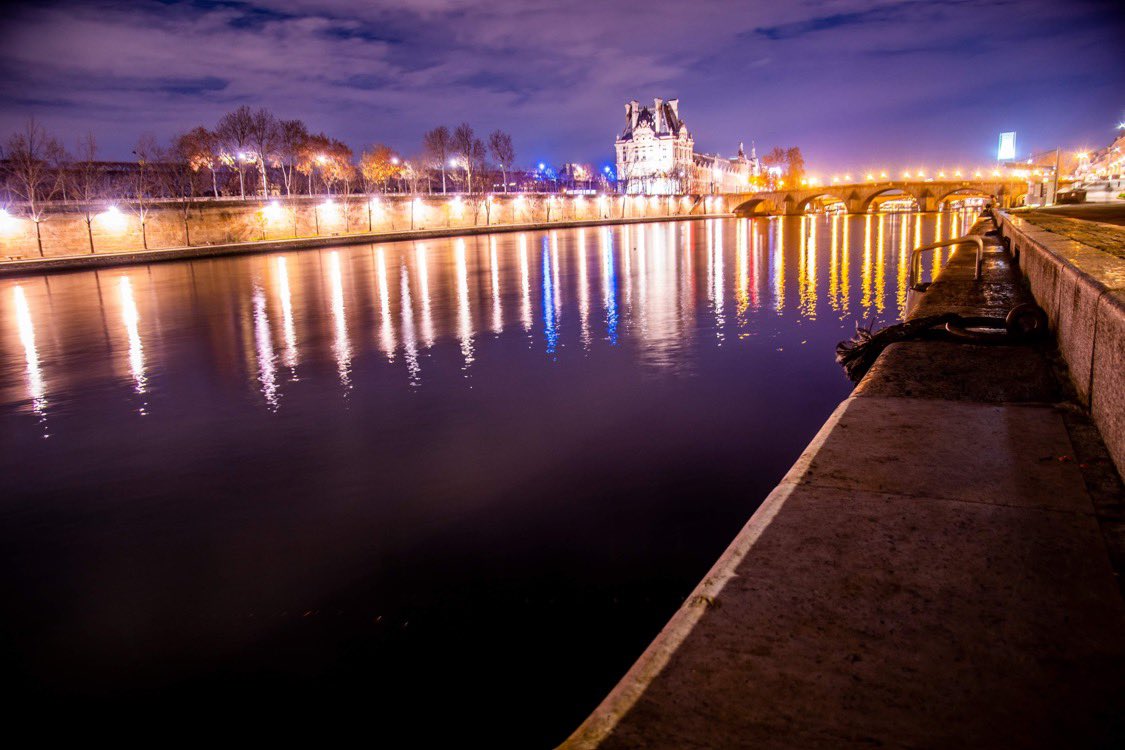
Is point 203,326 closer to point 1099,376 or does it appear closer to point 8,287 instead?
point 1099,376

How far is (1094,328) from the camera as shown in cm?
427

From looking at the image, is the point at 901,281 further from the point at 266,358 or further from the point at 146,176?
the point at 146,176

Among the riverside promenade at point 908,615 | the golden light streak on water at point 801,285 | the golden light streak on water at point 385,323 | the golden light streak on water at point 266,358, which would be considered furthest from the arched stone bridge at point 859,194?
the riverside promenade at point 908,615

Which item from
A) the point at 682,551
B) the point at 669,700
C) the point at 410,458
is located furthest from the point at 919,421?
the point at 410,458

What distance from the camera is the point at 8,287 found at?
99.3 feet

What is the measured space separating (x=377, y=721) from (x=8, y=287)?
115ft

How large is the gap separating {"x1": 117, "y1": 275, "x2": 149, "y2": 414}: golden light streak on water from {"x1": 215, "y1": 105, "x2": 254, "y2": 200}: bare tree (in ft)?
168

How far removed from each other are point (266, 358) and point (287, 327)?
3736mm

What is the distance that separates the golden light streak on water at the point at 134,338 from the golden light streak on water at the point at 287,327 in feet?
6.85

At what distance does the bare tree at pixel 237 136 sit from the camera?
2820 inches

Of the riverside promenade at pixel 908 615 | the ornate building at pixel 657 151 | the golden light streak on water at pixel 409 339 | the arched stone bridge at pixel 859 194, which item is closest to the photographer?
the riverside promenade at pixel 908 615

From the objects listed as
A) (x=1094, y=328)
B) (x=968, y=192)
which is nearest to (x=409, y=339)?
(x=1094, y=328)

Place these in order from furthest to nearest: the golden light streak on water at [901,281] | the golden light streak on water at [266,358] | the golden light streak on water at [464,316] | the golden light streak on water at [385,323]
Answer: the golden light streak on water at [901,281], the golden light streak on water at [385,323], the golden light streak on water at [464,316], the golden light streak on water at [266,358]

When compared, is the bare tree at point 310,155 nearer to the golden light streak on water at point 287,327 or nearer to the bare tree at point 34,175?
the bare tree at point 34,175
